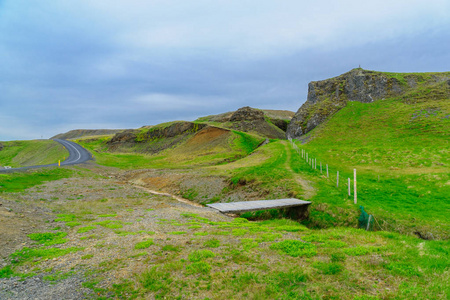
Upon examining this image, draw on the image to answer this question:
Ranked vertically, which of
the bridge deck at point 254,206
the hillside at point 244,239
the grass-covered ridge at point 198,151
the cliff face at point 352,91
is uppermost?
the cliff face at point 352,91

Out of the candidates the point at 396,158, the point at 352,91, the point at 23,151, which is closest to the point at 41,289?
the point at 396,158

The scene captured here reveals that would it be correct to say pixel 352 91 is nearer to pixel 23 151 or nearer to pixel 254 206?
pixel 254 206

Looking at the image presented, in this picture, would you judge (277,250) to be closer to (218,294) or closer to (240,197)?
(218,294)

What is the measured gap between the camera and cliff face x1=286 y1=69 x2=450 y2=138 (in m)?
85.2

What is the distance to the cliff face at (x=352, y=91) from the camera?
8524 centimetres

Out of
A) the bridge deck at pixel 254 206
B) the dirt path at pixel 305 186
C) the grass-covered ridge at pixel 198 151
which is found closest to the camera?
the bridge deck at pixel 254 206

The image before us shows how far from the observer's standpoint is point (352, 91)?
93938mm

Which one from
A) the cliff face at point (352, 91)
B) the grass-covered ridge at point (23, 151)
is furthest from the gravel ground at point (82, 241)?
the grass-covered ridge at point (23, 151)

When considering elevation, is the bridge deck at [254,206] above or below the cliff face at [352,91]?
below

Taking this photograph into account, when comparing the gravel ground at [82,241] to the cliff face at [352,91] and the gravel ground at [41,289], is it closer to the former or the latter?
the gravel ground at [41,289]

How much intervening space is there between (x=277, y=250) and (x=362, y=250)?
12.8 ft

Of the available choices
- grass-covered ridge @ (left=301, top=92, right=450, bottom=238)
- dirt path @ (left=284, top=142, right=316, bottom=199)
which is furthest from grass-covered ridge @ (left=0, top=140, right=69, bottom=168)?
grass-covered ridge @ (left=301, top=92, right=450, bottom=238)

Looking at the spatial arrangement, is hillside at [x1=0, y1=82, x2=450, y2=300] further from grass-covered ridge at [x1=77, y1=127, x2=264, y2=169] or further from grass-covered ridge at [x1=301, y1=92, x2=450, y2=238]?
grass-covered ridge at [x1=77, y1=127, x2=264, y2=169]

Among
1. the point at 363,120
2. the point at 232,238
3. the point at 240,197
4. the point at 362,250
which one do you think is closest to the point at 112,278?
the point at 232,238
